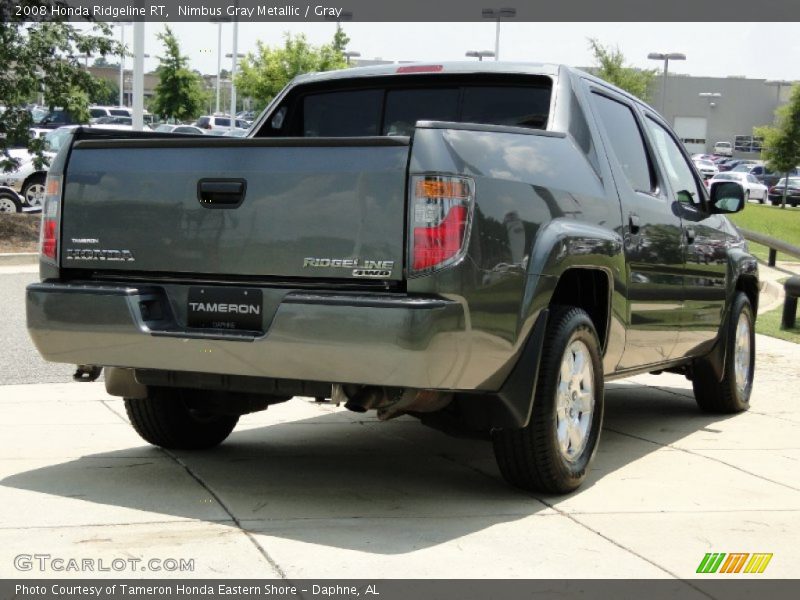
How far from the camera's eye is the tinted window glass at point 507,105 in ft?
20.4

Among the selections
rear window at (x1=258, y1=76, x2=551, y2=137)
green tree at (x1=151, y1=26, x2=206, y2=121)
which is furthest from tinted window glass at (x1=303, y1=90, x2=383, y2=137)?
green tree at (x1=151, y1=26, x2=206, y2=121)

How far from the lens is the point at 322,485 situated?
5.74 m

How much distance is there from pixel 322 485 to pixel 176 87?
54.0 m

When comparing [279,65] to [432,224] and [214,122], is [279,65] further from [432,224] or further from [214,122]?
[432,224]

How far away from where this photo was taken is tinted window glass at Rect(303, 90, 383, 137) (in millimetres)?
6750

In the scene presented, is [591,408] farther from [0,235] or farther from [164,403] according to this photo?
[0,235]

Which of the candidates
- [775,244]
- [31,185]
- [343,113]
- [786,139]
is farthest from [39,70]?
[786,139]

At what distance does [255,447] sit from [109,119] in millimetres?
52202

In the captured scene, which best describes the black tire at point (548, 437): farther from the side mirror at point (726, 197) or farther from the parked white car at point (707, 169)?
the parked white car at point (707, 169)

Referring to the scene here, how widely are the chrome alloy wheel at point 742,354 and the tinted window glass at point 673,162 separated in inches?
37.9

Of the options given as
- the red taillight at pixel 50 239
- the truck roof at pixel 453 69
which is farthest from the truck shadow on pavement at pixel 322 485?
the truck roof at pixel 453 69

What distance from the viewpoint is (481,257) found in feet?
16.0

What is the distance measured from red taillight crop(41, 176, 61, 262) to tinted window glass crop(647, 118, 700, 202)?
342 centimetres
